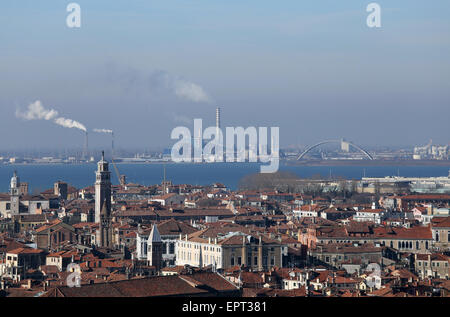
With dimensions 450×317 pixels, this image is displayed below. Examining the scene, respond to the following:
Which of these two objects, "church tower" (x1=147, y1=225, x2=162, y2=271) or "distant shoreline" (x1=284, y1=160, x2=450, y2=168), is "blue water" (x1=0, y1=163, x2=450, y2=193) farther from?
"church tower" (x1=147, y1=225, x2=162, y2=271)

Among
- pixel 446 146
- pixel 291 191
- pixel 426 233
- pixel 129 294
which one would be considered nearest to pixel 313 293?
pixel 129 294

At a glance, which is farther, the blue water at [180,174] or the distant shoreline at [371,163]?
the distant shoreline at [371,163]

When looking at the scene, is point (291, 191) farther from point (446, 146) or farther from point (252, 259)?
point (446, 146)

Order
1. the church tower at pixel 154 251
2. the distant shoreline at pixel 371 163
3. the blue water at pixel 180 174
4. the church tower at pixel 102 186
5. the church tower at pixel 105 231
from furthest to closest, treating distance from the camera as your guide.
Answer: the distant shoreline at pixel 371 163
the blue water at pixel 180 174
the church tower at pixel 102 186
the church tower at pixel 105 231
the church tower at pixel 154 251

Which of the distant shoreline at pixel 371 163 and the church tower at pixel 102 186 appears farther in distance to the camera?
the distant shoreline at pixel 371 163

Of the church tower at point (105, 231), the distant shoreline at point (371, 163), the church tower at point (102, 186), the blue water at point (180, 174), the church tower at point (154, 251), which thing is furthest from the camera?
the distant shoreline at point (371, 163)

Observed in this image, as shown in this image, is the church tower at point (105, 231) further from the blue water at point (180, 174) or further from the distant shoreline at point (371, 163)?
the distant shoreline at point (371, 163)

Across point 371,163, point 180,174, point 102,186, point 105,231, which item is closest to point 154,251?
point 105,231

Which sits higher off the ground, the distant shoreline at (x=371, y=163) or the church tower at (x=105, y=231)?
the distant shoreline at (x=371, y=163)

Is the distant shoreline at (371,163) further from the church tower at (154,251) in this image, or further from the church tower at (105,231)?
the church tower at (154,251)

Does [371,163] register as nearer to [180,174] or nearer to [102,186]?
[180,174]

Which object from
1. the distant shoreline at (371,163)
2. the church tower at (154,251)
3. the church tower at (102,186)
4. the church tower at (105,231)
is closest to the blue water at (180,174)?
the distant shoreline at (371,163)
